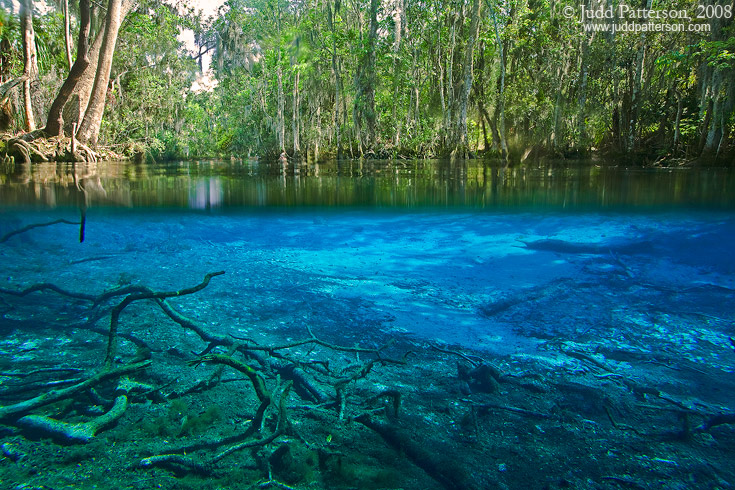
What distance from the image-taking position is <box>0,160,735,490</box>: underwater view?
221cm

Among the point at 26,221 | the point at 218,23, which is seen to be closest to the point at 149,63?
the point at 218,23

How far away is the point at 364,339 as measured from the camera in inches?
156

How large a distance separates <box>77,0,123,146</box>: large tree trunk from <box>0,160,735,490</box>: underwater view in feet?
21.7

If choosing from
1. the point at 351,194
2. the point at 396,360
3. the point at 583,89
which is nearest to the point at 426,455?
the point at 396,360

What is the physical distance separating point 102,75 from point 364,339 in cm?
1467

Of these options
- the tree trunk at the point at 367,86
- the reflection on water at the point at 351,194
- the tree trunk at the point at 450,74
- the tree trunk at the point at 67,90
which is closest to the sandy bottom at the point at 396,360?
the reflection on water at the point at 351,194

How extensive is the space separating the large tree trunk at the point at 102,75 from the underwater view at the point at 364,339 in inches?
261

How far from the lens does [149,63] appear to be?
89.8 feet

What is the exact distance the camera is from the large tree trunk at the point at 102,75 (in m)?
13.1

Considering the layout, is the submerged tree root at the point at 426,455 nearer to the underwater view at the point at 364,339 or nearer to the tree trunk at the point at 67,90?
the underwater view at the point at 364,339

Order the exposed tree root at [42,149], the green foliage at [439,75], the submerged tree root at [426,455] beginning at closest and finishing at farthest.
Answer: the submerged tree root at [426,455] → the exposed tree root at [42,149] → the green foliage at [439,75]

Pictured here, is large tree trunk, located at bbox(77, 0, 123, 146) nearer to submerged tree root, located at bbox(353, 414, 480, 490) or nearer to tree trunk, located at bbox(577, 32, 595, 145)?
submerged tree root, located at bbox(353, 414, 480, 490)

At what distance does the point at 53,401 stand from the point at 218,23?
43.7m

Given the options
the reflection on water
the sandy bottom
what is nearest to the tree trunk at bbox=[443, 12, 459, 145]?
the reflection on water
